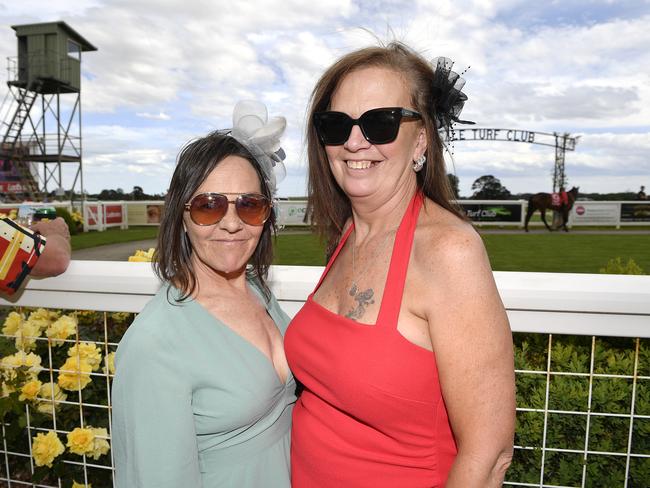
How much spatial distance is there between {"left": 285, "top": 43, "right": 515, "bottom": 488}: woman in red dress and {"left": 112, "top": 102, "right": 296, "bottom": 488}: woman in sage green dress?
146 millimetres

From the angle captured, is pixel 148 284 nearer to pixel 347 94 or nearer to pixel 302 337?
pixel 302 337

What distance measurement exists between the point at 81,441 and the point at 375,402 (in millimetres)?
1810

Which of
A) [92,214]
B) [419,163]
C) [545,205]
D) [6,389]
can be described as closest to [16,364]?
[6,389]

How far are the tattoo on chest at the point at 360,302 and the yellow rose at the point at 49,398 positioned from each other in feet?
6.36

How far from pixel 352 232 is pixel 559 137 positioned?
140ft

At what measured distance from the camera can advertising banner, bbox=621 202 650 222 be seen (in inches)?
1041

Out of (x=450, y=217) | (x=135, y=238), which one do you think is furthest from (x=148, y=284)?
(x=135, y=238)

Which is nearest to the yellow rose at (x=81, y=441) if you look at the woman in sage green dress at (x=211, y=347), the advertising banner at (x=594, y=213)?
the woman in sage green dress at (x=211, y=347)

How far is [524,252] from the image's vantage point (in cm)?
1600

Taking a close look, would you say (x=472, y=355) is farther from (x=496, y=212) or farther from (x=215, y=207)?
(x=496, y=212)

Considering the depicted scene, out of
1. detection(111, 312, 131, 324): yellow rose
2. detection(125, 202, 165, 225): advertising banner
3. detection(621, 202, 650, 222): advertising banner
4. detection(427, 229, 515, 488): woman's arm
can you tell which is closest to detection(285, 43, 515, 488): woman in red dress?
detection(427, 229, 515, 488): woman's arm

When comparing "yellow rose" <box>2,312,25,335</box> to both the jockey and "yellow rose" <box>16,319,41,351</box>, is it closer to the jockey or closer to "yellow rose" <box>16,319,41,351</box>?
"yellow rose" <box>16,319,41,351</box>

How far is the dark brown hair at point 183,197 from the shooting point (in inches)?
67.7

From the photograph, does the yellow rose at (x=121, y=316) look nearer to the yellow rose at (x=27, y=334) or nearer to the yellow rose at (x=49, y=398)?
the yellow rose at (x=27, y=334)
